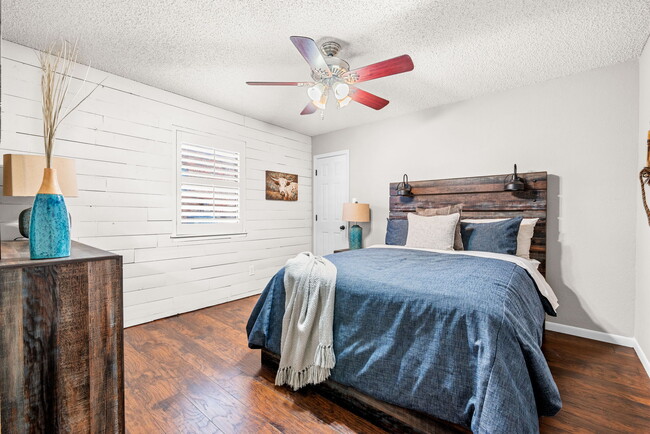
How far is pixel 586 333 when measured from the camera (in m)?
2.93

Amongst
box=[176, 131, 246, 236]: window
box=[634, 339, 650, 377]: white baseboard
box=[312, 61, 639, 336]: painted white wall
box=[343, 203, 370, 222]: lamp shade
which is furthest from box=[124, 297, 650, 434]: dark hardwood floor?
box=[343, 203, 370, 222]: lamp shade

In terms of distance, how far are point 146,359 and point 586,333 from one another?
3.84 meters

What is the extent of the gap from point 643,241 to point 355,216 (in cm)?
278

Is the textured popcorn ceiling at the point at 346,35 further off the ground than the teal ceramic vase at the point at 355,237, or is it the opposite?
the textured popcorn ceiling at the point at 346,35

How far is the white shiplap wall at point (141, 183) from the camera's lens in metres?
2.62

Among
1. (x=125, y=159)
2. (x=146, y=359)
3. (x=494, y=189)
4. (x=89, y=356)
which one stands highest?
(x=125, y=159)

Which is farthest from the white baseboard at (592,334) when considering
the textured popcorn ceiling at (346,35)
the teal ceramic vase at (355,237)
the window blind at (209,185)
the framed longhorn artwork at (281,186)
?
the window blind at (209,185)

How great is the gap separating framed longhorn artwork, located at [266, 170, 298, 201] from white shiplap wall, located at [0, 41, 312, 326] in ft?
0.55

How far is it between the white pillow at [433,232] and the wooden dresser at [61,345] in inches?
106

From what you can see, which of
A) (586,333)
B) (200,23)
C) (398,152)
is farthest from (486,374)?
(398,152)

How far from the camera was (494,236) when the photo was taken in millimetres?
2963

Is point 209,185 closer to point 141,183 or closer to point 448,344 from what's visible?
point 141,183

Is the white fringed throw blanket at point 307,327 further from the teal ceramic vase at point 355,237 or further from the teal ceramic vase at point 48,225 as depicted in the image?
the teal ceramic vase at point 355,237

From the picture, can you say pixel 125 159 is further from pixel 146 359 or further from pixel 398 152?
pixel 398 152
